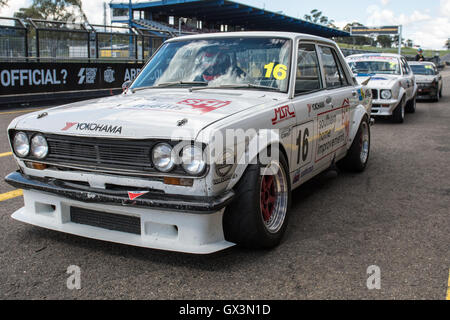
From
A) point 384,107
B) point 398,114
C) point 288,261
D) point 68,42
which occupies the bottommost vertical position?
point 288,261

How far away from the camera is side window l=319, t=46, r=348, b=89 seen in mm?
4707

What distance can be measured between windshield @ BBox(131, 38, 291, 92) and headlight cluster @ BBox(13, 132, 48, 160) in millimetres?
1264

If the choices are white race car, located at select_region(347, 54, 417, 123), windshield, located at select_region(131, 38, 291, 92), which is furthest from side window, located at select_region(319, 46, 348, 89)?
white race car, located at select_region(347, 54, 417, 123)

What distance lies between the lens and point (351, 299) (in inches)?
105

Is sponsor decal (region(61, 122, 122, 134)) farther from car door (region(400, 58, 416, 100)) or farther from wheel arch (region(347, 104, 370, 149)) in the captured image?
car door (region(400, 58, 416, 100))

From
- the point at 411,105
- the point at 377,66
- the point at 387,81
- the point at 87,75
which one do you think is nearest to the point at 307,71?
the point at 387,81

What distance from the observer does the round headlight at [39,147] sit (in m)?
3.21

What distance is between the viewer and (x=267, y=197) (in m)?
3.36

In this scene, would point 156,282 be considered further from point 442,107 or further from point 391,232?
point 442,107

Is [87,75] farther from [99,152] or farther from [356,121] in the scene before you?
[99,152]

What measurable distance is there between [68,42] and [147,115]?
504 inches

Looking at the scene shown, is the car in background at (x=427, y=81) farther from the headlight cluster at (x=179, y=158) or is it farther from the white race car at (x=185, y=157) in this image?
the headlight cluster at (x=179, y=158)

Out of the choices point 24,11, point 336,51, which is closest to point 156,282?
point 336,51

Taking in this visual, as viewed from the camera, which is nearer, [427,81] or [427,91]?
[427,81]
